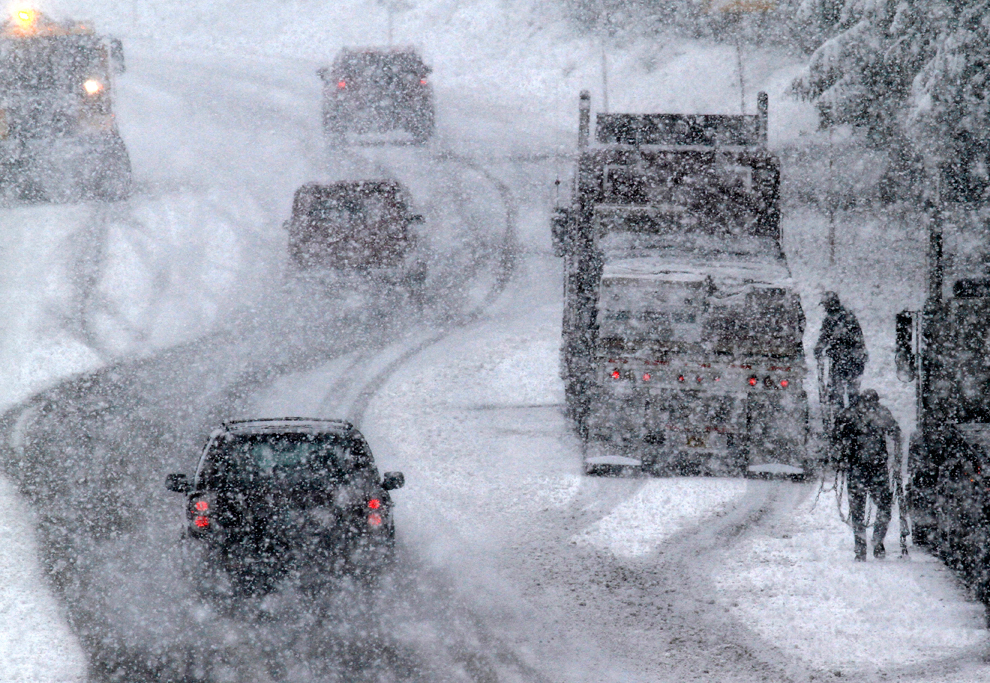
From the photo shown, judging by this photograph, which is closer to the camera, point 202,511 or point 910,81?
point 202,511

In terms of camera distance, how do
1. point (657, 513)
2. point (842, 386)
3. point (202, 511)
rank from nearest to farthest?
point (202, 511) < point (657, 513) < point (842, 386)

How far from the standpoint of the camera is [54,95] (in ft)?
72.5

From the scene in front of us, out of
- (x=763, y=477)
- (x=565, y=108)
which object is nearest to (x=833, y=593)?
(x=763, y=477)

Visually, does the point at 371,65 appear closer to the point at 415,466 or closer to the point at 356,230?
the point at 356,230

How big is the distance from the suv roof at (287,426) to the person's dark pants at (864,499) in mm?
4388

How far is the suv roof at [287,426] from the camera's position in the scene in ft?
31.9

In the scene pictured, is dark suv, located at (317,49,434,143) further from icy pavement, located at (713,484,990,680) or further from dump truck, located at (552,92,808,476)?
icy pavement, located at (713,484,990,680)

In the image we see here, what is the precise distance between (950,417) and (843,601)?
1.84 metres

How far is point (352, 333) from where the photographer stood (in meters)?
18.2

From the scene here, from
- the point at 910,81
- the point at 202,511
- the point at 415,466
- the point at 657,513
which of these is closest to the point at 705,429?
the point at 657,513

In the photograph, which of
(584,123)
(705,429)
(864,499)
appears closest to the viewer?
(864,499)

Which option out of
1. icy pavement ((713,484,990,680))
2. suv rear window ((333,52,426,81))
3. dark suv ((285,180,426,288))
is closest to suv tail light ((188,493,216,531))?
icy pavement ((713,484,990,680))

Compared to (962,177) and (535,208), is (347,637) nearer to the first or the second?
(962,177)

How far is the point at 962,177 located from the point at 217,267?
1264 centimetres
